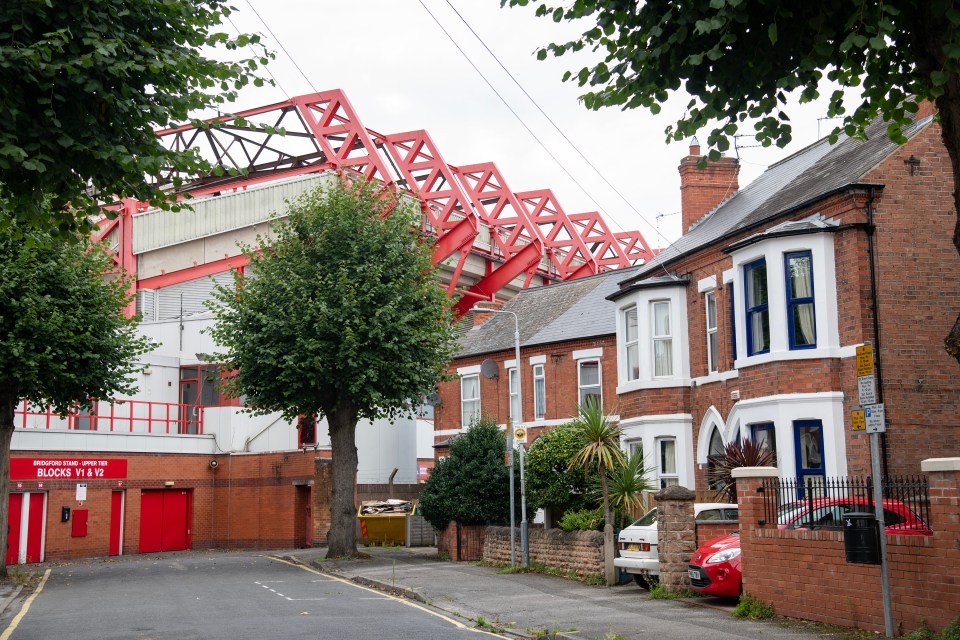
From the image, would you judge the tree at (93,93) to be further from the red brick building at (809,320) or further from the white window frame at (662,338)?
the white window frame at (662,338)

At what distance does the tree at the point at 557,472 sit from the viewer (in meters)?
22.8

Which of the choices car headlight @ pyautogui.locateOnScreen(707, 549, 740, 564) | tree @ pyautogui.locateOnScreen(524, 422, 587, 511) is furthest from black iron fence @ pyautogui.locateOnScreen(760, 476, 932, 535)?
tree @ pyautogui.locateOnScreen(524, 422, 587, 511)

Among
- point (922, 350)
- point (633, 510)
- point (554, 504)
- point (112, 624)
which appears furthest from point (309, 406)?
point (922, 350)

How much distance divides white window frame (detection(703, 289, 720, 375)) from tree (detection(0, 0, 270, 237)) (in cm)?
1458

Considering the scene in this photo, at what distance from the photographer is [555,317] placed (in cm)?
3588

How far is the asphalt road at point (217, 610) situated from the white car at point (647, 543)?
3718 mm

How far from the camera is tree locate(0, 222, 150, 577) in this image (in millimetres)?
23859

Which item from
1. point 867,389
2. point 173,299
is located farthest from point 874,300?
point 173,299

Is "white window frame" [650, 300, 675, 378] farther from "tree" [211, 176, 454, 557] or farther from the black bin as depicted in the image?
the black bin

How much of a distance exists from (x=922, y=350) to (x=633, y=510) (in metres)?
6.13

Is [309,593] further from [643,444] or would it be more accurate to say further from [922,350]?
[922,350]

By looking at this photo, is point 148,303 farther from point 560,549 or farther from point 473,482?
point 560,549

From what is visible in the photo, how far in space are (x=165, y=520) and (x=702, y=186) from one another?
75.2 ft

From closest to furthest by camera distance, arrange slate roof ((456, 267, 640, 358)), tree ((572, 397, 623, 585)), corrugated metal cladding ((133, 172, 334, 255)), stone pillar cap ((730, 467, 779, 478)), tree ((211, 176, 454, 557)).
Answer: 1. stone pillar cap ((730, 467, 779, 478))
2. tree ((572, 397, 623, 585))
3. tree ((211, 176, 454, 557))
4. slate roof ((456, 267, 640, 358))
5. corrugated metal cladding ((133, 172, 334, 255))
